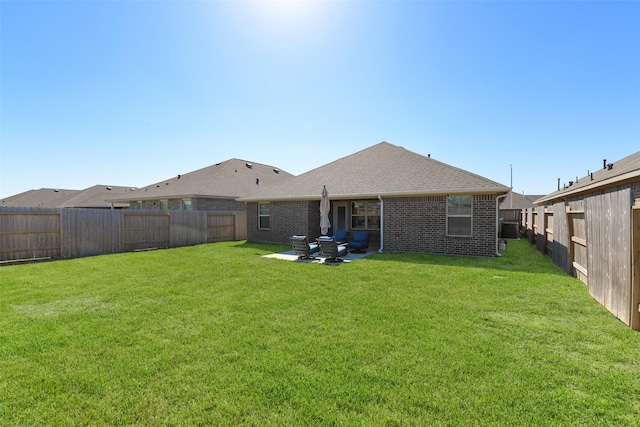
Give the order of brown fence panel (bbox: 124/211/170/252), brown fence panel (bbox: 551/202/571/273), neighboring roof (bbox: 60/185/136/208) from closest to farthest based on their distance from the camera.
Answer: brown fence panel (bbox: 551/202/571/273), brown fence panel (bbox: 124/211/170/252), neighboring roof (bbox: 60/185/136/208)

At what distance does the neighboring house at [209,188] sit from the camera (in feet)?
75.7

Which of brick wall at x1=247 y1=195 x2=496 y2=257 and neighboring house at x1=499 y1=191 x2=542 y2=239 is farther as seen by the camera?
neighboring house at x1=499 y1=191 x2=542 y2=239

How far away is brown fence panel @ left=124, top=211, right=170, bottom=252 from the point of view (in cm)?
1542

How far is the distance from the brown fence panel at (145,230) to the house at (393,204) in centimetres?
493

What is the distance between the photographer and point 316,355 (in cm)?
385

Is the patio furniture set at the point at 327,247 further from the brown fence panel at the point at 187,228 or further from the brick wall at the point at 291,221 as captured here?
the brown fence panel at the point at 187,228

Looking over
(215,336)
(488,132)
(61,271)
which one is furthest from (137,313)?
(488,132)

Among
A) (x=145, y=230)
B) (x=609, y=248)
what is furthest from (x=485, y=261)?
(x=145, y=230)

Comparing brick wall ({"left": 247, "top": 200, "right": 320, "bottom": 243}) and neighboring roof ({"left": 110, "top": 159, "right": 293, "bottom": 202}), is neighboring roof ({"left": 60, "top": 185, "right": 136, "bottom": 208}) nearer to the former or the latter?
neighboring roof ({"left": 110, "top": 159, "right": 293, "bottom": 202})

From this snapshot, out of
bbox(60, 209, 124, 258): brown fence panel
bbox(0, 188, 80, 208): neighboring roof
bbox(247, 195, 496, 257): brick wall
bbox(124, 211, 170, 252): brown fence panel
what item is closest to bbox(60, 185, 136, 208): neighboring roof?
bbox(0, 188, 80, 208): neighboring roof

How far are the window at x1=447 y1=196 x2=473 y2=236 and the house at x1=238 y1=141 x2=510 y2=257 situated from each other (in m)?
0.04

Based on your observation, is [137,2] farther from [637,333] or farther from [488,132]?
[488,132]

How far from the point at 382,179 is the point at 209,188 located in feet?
49.2

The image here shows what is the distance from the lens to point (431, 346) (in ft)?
13.3
